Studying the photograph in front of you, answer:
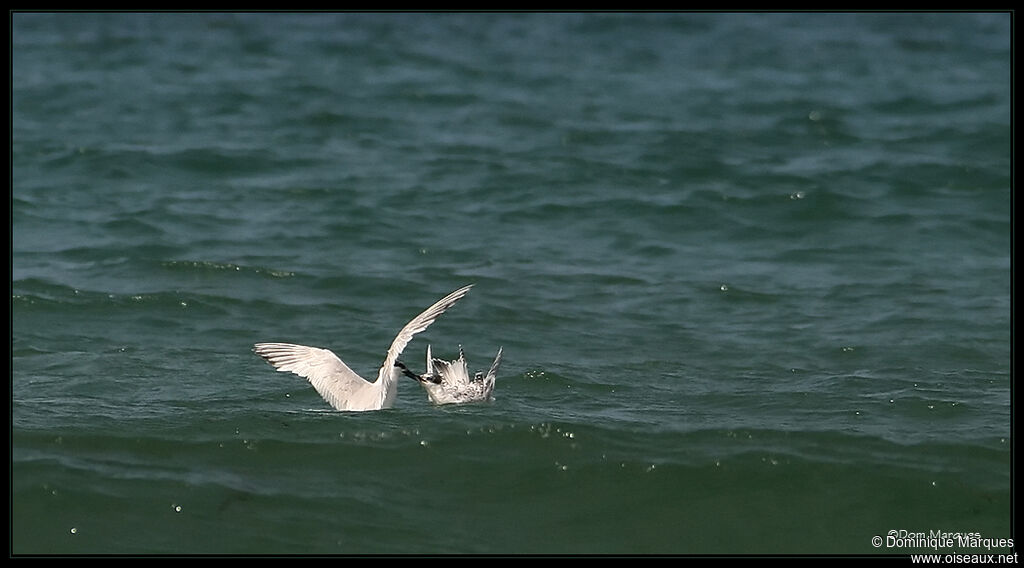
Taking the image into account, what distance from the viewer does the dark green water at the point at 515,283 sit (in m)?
6.80

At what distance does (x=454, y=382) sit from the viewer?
819 centimetres

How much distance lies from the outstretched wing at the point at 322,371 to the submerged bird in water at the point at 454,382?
15.9 inches

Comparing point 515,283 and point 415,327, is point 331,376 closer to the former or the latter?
point 415,327

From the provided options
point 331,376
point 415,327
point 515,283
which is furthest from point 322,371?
point 515,283

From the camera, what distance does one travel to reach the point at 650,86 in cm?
1945

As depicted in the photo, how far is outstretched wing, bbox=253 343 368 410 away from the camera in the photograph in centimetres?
787

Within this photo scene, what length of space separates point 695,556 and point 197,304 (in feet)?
17.8

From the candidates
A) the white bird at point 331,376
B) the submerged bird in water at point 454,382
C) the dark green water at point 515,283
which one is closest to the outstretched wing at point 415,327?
the white bird at point 331,376

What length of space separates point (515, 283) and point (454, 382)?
3.13 meters

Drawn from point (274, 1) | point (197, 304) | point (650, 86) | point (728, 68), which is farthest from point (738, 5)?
point (197, 304)

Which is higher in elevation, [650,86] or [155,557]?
[650,86]

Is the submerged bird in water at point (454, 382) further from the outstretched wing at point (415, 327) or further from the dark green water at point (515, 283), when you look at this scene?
the outstretched wing at point (415, 327)

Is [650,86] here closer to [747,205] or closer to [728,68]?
[728,68]

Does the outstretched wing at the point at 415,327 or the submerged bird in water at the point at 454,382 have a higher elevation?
the outstretched wing at the point at 415,327
